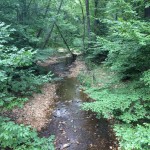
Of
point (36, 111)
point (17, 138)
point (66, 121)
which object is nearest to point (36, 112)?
point (36, 111)

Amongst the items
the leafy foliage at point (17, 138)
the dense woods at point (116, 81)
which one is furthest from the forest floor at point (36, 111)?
the leafy foliage at point (17, 138)

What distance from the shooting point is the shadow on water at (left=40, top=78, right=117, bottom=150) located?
276 inches

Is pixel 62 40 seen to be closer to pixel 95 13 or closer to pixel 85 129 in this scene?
pixel 95 13

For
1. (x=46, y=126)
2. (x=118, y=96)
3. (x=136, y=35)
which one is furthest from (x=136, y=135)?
(x=46, y=126)

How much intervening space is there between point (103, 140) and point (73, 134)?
4.08 feet

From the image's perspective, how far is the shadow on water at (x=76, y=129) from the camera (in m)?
7.00

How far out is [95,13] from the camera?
63.5ft

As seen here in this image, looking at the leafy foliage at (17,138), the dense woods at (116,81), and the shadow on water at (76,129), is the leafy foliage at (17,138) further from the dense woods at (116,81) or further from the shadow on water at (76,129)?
the shadow on water at (76,129)

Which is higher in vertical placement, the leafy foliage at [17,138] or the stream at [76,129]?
the leafy foliage at [17,138]

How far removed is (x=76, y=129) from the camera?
26.4 ft

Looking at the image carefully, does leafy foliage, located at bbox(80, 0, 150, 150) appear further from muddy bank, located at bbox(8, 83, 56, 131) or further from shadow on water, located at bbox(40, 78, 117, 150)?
muddy bank, located at bbox(8, 83, 56, 131)

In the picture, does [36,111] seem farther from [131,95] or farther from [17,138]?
[131,95]

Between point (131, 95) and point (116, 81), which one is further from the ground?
point (131, 95)

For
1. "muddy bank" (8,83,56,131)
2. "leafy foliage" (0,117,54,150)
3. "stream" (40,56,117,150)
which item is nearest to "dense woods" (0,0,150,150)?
"leafy foliage" (0,117,54,150)
